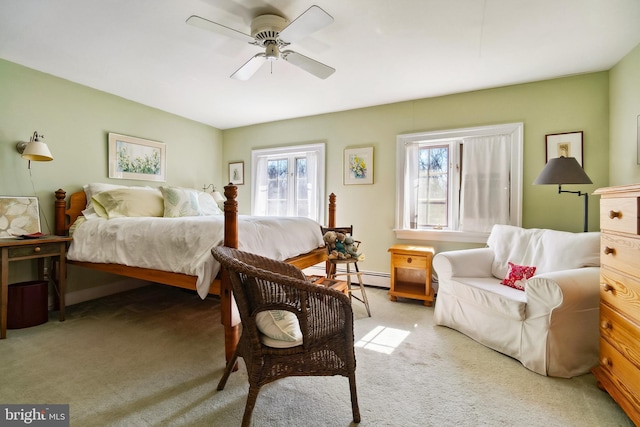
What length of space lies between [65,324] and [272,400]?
2281mm

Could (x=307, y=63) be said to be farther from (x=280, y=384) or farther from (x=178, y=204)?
(x=280, y=384)

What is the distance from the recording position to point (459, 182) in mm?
3344

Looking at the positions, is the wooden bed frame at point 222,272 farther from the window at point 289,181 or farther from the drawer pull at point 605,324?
the drawer pull at point 605,324

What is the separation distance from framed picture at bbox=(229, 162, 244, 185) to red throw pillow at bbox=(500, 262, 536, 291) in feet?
12.9

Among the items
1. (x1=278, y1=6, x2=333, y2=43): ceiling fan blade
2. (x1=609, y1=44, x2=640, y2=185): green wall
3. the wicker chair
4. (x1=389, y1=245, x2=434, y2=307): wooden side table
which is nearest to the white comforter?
the wicker chair

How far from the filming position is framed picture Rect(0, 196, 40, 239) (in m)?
2.54

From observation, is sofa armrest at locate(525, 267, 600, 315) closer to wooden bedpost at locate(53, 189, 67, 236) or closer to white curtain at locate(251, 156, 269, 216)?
white curtain at locate(251, 156, 269, 216)

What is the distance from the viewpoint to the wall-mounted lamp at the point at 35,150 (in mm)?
2512

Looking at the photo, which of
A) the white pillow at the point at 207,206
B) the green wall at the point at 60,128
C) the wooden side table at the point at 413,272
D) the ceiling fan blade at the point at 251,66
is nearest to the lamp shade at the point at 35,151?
the green wall at the point at 60,128

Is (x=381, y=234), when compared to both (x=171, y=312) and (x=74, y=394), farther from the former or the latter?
(x=74, y=394)

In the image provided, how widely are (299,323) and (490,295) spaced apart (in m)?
1.62

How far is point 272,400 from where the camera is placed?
154 centimetres

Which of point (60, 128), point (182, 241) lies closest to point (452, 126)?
point (182, 241)

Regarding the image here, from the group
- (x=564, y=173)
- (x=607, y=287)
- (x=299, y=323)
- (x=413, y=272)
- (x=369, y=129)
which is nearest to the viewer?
(x=299, y=323)
